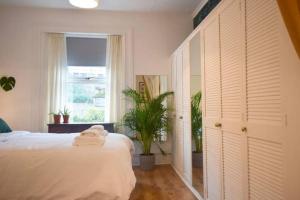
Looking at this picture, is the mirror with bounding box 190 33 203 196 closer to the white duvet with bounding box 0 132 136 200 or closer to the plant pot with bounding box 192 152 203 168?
the plant pot with bounding box 192 152 203 168

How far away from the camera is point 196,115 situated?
9.34 ft

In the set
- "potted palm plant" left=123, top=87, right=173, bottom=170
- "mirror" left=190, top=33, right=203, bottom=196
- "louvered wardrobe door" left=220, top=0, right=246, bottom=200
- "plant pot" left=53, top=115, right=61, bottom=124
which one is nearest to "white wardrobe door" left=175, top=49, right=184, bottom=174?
"potted palm plant" left=123, top=87, right=173, bottom=170

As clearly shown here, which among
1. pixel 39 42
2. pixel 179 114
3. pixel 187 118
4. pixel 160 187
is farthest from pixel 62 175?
pixel 39 42

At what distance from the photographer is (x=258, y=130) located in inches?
59.4

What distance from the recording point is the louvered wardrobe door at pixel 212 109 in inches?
84.3

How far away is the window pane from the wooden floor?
1.39 metres

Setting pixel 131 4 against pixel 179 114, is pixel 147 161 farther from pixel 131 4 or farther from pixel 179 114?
pixel 131 4

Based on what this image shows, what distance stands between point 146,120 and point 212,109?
1728 millimetres

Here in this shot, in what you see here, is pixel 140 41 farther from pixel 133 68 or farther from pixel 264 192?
pixel 264 192

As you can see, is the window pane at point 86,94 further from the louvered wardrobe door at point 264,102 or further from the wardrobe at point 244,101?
the louvered wardrobe door at point 264,102

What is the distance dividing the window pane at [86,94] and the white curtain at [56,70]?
153 mm

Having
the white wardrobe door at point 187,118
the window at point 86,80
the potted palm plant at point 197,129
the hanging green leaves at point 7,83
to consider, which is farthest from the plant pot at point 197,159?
the hanging green leaves at point 7,83

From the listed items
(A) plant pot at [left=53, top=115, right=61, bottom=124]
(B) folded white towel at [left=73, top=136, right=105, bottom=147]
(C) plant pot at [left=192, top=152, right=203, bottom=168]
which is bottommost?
(C) plant pot at [left=192, top=152, right=203, bottom=168]

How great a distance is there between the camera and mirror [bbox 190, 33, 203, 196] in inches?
107
